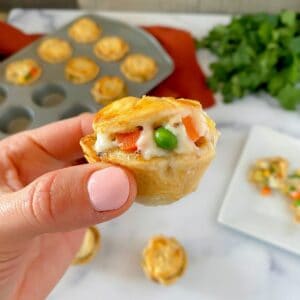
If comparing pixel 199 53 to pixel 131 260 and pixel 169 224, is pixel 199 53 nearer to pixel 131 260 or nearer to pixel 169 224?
pixel 169 224

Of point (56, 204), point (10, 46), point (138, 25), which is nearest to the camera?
point (56, 204)

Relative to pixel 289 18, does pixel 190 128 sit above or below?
above

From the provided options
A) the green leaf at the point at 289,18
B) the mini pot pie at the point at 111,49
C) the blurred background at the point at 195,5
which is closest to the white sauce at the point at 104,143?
the mini pot pie at the point at 111,49

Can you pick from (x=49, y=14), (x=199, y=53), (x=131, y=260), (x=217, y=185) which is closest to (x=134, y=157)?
(x=131, y=260)

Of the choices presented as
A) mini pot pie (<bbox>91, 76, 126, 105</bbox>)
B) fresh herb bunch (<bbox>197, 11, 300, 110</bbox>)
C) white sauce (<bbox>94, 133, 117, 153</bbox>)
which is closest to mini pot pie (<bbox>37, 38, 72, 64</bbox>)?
mini pot pie (<bbox>91, 76, 126, 105</bbox>)

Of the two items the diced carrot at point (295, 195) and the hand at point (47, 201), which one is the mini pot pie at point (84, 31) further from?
the diced carrot at point (295, 195)

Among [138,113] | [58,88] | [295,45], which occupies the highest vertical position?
[138,113]

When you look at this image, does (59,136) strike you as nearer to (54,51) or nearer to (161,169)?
(161,169)

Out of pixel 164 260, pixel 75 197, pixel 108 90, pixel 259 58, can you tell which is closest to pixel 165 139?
pixel 75 197
